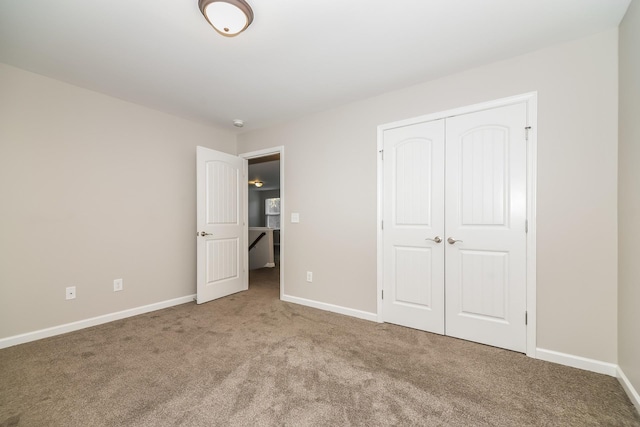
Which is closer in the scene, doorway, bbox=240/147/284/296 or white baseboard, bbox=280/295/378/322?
white baseboard, bbox=280/295/378/322

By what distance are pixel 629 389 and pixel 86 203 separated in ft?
15.4

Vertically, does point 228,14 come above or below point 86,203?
above

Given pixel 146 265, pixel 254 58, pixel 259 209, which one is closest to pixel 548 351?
pixel 254 58

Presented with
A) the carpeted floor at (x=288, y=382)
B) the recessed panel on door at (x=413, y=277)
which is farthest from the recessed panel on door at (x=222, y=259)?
the recessed panel on door at (x=413, y=277)

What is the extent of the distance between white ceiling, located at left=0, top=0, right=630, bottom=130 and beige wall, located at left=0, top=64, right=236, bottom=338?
0.36 metres

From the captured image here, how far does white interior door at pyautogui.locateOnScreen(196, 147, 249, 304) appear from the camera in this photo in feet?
12.0

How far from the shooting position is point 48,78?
8.71 ft

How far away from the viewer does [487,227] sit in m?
2.44

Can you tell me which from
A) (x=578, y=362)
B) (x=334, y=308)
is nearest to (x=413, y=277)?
(x=334, y=308)

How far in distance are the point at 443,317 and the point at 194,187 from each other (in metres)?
3.47

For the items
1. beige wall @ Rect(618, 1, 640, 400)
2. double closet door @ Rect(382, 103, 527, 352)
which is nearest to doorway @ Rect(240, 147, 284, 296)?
double closet door @ Rect(382, 103, 527, 352)

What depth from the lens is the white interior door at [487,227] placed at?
7.55ft

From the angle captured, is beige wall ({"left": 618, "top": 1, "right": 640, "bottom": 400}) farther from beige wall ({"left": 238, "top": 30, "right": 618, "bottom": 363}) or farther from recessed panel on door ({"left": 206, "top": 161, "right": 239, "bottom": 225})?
recessed panel on door ({"left": 206, "top": 161, "right": 239, "bottom": 225})

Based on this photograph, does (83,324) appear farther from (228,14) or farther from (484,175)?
(484,175)
